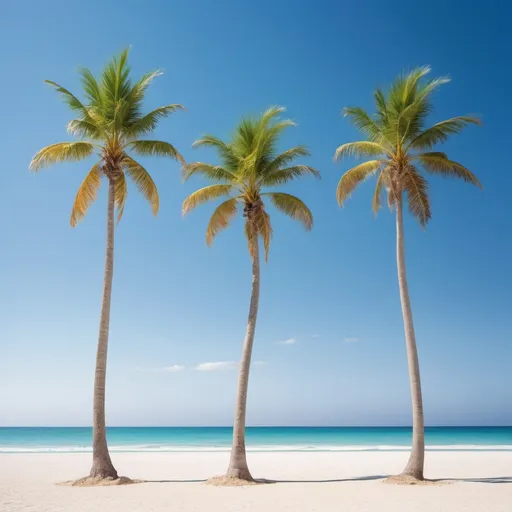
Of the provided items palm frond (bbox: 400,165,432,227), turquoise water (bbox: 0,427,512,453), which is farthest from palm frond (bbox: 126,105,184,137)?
turquoise water (bbox: 0,427,512,453)

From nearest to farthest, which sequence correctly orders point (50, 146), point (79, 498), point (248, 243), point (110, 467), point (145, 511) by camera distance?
point (145, 511) → point (79, 498) → point (110, 467) → point (50, 146) → point (248, 243)

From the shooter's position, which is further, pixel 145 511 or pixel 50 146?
pixel 50 146

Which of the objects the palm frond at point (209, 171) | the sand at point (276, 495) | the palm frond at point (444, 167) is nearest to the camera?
the sand at point (276, 495)

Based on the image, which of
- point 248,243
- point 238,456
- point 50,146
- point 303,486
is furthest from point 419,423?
point 50,146

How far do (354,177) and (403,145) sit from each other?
1.69 meters

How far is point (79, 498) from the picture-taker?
12.4 m

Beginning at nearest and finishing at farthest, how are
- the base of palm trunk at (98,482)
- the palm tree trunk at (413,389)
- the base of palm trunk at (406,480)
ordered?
the base of palm trunk at (98,482), the base of palm trunk at (406,480), the palm tree trunk at (413,389)

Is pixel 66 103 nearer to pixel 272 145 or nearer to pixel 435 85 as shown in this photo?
pixel 272 145

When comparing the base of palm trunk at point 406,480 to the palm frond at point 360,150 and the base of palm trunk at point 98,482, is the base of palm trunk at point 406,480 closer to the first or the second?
the base of palm trunk at point 98,482

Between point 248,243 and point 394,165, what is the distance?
4912mm

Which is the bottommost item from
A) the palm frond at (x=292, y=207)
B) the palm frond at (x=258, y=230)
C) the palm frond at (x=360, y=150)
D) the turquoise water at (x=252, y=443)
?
the turquoise water at (x=252, y=443)

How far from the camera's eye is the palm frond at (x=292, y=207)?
17406 millimetres

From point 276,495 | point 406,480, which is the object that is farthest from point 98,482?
point 406,480

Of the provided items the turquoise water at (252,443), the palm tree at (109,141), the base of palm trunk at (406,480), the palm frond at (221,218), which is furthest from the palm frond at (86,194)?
the turquoise water at (252,443)
